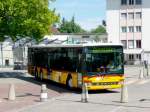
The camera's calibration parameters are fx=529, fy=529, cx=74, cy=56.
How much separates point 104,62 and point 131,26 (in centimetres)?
7700

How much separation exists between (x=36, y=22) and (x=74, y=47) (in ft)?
41.5

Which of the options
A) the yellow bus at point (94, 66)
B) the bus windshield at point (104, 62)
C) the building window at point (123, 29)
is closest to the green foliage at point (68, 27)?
the building window at point (123, 29)

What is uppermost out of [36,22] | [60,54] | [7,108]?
[36,22]

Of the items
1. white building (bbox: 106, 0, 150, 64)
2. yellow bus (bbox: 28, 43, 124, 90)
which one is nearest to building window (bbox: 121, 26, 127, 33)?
white building (bbox: 106, 0, 150, 64)

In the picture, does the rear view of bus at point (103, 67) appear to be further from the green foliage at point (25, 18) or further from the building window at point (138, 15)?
the building window at point (138, 15)

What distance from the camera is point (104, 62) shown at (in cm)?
2759

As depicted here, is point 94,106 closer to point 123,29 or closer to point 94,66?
point 94,66

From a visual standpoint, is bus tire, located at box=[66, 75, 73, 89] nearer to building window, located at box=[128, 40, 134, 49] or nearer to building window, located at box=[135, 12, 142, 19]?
building window, located at box=[128, 40, 134, 49]

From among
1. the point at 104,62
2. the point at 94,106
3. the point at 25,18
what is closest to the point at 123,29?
the point at 25,18

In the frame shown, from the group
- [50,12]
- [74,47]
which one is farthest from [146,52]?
[74,47]

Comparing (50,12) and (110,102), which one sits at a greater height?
(50,12)

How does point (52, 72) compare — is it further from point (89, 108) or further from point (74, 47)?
point (89, 108)

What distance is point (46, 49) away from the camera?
118 ft

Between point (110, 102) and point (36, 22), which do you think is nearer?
point (110, 102)
